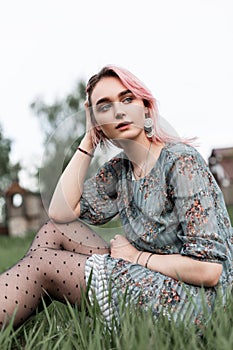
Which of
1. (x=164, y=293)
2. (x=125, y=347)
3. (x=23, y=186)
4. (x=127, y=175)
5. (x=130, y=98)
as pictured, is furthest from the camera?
(x=23, y=186)

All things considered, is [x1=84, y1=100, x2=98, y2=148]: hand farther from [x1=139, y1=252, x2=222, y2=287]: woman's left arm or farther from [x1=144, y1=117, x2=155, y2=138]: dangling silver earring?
[x1=139, y1=252, x2=222, y2=287]: woman's left arm

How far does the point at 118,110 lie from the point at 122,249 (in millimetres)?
440

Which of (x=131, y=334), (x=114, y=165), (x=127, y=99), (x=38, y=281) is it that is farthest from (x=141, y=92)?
(x=131, y=334)

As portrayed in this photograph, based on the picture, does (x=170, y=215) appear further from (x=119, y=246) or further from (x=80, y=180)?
(x=80, y=180)

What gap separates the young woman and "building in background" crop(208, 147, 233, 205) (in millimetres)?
9243

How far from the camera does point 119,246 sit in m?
1.96

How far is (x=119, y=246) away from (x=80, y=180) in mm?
275

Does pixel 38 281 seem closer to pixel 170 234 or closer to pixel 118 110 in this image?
pixel 170 234

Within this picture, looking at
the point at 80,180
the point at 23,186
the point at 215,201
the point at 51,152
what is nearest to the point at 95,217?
the point at 80,180

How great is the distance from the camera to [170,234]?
5.93ft

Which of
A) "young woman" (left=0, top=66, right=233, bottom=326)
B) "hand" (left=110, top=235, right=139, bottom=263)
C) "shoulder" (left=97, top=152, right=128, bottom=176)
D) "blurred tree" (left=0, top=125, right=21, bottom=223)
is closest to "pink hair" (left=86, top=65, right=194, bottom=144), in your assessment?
"young woman" (left=0, top=66, right=233, bottom=326)

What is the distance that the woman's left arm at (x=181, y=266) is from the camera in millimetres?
1684

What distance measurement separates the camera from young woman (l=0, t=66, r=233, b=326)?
1.70m

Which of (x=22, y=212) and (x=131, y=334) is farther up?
(x=131, y=334)
